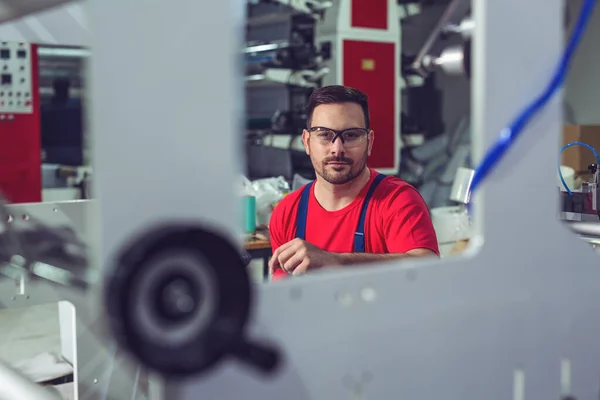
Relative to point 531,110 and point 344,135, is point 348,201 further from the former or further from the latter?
point 531,110

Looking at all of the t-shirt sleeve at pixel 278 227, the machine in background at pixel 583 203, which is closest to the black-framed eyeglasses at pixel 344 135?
the t-shirt sleeve at pixel 278 227

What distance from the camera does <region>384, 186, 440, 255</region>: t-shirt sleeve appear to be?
1824mm

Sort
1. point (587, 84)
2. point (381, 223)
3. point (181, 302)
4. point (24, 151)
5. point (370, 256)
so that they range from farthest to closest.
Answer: point (587, 84), point (24, 151), point (381, 223), point (370, 256), point (181, 302)

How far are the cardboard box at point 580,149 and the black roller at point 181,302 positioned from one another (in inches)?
138

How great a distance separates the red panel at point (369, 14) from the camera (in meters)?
4.20

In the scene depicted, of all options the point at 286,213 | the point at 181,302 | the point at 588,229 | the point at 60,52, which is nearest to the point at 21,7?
the point at 181,302

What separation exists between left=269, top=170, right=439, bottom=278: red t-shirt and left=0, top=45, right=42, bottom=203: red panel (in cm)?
163

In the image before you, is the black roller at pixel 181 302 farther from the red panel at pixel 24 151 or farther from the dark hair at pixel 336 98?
the red panel at pixel 24 151

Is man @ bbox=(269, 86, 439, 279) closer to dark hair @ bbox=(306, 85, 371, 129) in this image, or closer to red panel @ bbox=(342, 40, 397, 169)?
dark hair @ bbox=(306, 85, 371, 129)

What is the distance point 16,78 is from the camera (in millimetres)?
3080

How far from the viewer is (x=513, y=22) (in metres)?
0.70

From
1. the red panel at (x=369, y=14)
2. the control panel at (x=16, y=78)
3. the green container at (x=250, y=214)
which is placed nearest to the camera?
the control panel at (x=16, y=78)

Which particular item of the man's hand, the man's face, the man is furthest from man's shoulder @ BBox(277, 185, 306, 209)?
the man's hand

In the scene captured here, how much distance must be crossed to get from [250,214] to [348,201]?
4.19 ft
